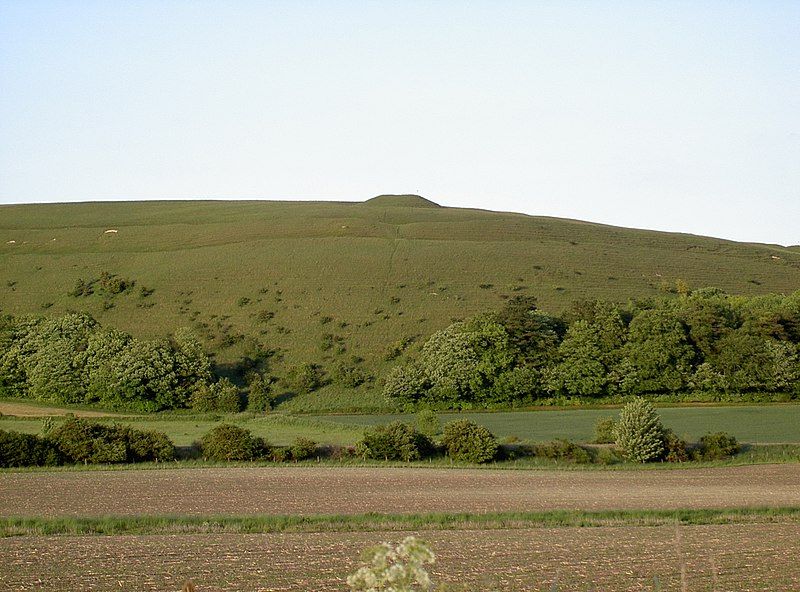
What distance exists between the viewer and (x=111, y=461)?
43.6m

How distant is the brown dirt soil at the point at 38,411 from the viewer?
229ft

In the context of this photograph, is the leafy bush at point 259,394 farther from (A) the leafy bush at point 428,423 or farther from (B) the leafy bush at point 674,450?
(B) the leafy bush at point 674,450

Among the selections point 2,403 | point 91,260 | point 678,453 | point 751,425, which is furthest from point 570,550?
point 91,260

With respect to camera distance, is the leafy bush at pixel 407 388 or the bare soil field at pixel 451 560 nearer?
the bare soil field at pixel 451 560

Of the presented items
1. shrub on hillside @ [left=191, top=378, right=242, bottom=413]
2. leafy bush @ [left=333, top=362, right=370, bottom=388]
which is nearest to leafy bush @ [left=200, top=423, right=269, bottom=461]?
shrub on hillside @ [left=191, top=378, right=242, bottom=413]

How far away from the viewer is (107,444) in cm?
4369

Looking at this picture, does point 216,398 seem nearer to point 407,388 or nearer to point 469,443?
point 407,388

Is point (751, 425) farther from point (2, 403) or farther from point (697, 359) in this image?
point (2, 403)

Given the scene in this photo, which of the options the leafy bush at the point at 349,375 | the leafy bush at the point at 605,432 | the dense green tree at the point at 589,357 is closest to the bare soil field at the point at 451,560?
the leafy bush at the point at 605,432

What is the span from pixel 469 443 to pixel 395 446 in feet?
11.7

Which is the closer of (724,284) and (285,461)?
(285,461)

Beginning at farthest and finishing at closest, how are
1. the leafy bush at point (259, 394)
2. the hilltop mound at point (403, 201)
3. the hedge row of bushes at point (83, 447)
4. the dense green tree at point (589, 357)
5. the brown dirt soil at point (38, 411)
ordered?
1. the hilltop mound at point (403, 201)
2. the leafy bush at point (259, 394)
3. the dense green tree at point (589, 357)
4. the brown dirt soil at point (38, 411)
5. the hedge row of bushes at point (83, 447)

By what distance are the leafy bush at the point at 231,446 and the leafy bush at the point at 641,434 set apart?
17.4m

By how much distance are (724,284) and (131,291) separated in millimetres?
64040
